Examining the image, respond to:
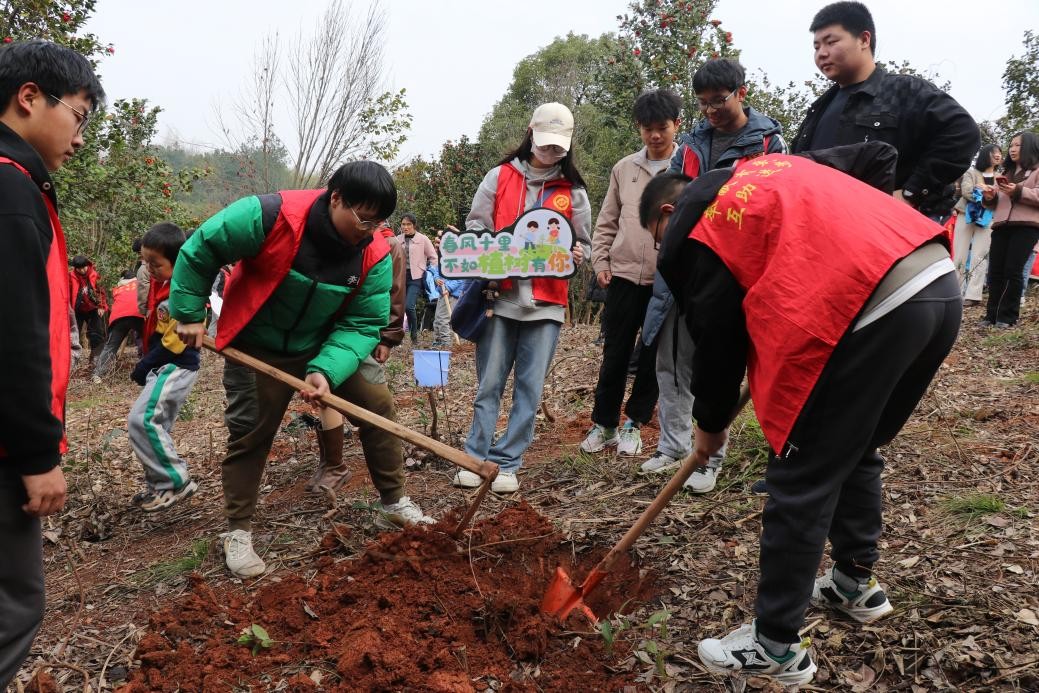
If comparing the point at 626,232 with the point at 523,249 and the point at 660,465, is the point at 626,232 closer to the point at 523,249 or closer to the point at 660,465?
the point at 523,249

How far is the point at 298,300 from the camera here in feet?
10.1

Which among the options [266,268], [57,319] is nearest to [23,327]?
[57,319]

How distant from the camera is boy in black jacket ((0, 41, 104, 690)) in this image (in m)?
1.56

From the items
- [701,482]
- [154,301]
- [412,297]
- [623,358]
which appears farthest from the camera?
[412,297]

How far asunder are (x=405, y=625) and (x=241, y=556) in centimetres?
103

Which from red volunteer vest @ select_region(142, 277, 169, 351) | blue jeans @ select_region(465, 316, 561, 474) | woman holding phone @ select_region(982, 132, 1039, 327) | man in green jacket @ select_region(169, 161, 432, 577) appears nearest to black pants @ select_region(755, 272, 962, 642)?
man in green jacket @ select_region(169, 161, 432, 577)

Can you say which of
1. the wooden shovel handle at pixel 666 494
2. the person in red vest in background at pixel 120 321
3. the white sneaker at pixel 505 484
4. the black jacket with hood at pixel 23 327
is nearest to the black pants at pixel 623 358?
the white sneaker at pixel 505 484

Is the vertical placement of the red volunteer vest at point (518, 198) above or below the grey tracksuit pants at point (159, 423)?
above

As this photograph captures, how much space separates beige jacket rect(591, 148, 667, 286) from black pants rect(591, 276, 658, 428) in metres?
0.09

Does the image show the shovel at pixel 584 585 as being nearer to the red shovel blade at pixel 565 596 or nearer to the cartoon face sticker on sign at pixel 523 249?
the red shovel blade at pixel 565 596

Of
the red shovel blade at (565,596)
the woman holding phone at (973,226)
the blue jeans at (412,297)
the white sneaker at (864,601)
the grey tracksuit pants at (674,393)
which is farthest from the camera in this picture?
the blue jeans at (412,297)

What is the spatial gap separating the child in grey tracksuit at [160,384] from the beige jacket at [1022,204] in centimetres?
680

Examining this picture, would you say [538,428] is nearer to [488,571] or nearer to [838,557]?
[488,571]

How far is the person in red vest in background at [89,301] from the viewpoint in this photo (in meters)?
9.97
